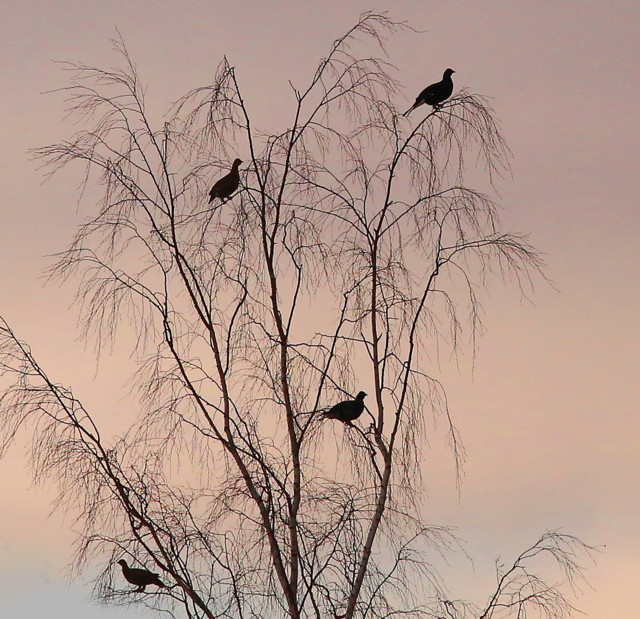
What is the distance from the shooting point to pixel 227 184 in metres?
4.00

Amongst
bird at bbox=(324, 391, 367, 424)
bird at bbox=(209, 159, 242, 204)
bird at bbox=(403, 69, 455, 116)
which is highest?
bird at bbox=(403, 69, 455, 116)

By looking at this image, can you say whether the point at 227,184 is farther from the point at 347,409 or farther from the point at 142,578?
the point at 142,578

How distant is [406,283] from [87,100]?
1.10 metres

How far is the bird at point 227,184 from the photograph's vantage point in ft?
13.1

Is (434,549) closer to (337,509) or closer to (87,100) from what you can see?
(337,509)

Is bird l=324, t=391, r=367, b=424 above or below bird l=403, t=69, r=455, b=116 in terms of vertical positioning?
below

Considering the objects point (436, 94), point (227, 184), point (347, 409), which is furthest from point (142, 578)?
point (436, 94)

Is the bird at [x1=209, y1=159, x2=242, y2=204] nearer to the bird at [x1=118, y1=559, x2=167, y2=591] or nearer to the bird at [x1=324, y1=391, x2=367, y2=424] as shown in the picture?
the bird at [x1=324, y1=391, x2=367, y2=424]

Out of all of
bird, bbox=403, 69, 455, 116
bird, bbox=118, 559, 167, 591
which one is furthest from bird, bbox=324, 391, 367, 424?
bird, bbox=403, 69, 455, 116

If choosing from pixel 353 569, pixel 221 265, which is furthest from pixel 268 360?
pixel 353 569

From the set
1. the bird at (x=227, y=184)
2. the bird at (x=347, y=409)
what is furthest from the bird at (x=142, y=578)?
the bird at (x=227, y=184)

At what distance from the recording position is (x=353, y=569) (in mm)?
3869

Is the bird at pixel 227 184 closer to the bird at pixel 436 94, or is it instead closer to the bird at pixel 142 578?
the bird at pixel 436 94

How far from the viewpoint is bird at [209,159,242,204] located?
3.99 metres
